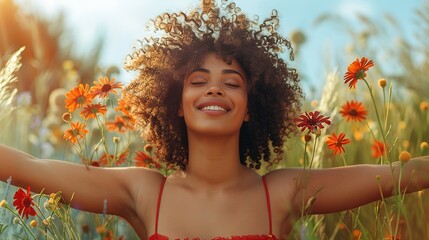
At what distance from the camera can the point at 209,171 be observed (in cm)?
205

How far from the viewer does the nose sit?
1987 millimetres

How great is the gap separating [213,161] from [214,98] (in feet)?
0.62

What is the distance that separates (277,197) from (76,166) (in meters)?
0.57

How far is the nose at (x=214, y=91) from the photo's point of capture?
1.99 meters

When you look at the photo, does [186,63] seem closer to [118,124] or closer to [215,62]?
[215,62]

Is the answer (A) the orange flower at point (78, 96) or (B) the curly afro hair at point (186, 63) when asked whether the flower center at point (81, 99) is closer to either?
(A) the orange flower at point (78, 96)

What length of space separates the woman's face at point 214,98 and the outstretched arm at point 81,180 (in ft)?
0.76

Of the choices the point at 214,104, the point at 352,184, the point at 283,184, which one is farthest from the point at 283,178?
the point at 214,104

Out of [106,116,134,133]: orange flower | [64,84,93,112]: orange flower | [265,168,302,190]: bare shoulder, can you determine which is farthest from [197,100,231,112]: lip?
[106,116,134,133]: orange flower

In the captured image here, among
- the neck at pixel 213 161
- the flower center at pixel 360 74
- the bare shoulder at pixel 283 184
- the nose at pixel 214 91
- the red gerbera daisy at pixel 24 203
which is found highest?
the flower center at pixel 360 74

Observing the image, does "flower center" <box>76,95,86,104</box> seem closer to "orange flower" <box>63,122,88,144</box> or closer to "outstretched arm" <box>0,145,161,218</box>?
"orange flower" <box>63,122,88,144</box>

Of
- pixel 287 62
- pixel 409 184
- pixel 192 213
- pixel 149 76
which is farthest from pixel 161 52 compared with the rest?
pixel 409 184

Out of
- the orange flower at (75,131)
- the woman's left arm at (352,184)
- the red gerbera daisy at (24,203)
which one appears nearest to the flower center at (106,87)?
the orange flower at (75,131)

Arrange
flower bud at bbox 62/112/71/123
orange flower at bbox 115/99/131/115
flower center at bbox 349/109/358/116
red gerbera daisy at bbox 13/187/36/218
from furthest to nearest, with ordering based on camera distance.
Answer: orange flower at bbox 115/99/131/115 → flower center at bbox 349/109/358/116 → flower bud at bbox 62/112/71/123 → red gerbera daisy at bbox 13/187/36/218
